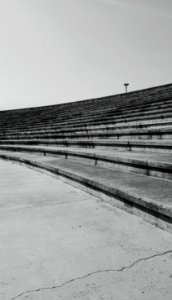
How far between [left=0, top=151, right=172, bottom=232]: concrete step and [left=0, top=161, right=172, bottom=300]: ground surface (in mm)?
104

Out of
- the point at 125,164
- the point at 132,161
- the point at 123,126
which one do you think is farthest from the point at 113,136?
the point at 132,161

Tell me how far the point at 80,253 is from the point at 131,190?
110 cm

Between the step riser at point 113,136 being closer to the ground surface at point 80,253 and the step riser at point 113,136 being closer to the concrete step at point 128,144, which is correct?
the concrete step at point 128,144

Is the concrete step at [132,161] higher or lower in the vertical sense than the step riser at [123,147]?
lower

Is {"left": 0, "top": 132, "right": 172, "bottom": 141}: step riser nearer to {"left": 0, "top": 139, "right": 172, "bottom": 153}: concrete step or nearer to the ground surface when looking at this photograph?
{"left": 0, "top": 139, "right": 172, "bottom": 153}: concrete step

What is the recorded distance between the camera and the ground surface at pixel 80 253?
1.62 metres

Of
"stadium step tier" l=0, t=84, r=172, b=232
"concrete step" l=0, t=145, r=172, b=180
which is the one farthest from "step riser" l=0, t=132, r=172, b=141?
"concrete step" l=0, t=145, r=172, b=180

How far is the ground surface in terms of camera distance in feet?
5.30

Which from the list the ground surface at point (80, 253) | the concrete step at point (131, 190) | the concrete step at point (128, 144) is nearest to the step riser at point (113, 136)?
the concrete step at point (128, 144)

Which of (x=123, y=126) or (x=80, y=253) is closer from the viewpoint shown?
(x=80, y=253)

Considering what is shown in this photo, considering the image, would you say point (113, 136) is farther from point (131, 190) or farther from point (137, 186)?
point (131, 190)

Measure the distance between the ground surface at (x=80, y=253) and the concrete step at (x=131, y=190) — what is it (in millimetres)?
104

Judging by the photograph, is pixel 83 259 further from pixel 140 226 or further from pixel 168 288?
pixel 140 226

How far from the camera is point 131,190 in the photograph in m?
2.97
